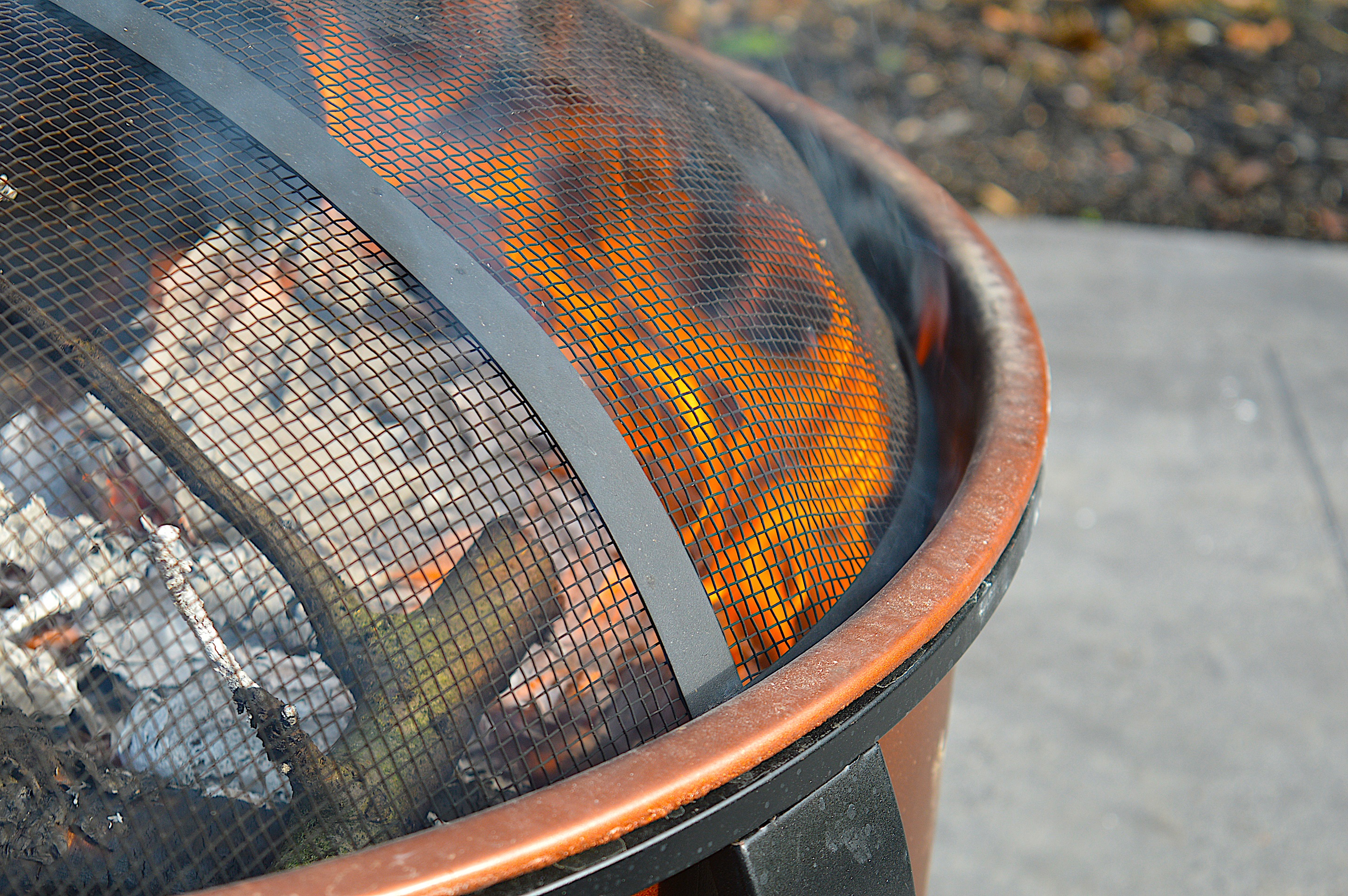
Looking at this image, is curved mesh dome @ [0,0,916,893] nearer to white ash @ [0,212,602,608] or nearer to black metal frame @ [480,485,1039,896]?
white ash @ [0,212,602,608]

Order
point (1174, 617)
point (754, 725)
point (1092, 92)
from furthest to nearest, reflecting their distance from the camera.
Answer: point (1092, 92)
point (1174, 617)
point (754, 725)

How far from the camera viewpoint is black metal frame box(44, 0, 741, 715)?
82 cm

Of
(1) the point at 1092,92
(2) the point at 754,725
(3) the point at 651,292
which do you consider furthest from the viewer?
(1) the point at 1092,92

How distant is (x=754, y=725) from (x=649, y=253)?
0.44 meters

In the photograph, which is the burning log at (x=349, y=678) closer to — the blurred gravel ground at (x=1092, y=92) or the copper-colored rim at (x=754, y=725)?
the copper-colored rim at (x=754, y=725)

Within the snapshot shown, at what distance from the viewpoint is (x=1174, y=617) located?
213 cm

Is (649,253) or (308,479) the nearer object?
(308,479)

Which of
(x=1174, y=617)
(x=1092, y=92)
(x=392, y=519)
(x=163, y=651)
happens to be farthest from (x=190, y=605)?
(x=1092, y=92)

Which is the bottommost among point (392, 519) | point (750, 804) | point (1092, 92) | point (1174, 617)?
point (1174, 617)

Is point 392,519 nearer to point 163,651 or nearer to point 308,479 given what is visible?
point 308,479

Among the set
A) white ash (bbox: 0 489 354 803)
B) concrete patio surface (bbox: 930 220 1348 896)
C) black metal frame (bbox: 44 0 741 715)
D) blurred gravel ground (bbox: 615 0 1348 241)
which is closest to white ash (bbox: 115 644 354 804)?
white ash (bbox: 0 489 354 803)

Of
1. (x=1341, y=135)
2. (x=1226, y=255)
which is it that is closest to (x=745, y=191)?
(x=1226, y=255)

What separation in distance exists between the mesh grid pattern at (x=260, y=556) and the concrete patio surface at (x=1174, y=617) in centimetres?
120

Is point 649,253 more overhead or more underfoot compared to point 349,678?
more overhead
